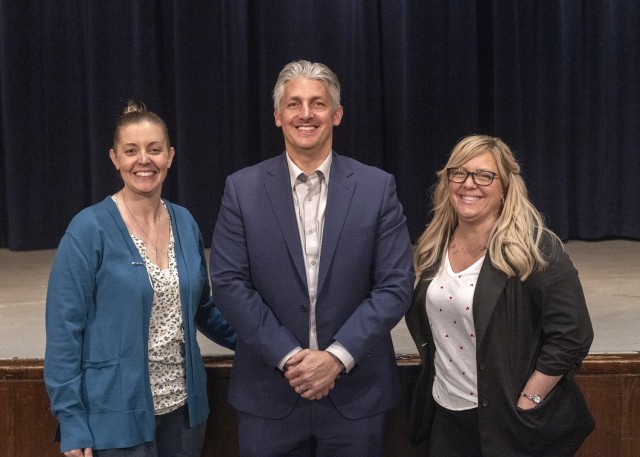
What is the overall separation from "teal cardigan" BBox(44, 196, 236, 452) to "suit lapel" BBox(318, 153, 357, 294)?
418 millimetres

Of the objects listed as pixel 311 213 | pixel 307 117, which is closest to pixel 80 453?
pixel 311 213

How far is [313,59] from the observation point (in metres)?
4.63

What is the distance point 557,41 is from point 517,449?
3.31 meters

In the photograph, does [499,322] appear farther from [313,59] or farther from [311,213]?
[313,59]

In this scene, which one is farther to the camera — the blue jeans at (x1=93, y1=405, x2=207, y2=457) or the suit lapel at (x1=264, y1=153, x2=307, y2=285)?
the blue jeans at (x1=93, y1=405, x2=207, y2=457)

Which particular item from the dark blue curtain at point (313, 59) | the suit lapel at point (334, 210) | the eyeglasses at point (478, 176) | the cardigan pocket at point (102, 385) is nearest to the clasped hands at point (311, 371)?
the suit lapel at point (334, 210)

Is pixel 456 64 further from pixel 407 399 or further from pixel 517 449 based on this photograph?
pixel 517 449

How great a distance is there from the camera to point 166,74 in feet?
15.6

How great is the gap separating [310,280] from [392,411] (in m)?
0.70

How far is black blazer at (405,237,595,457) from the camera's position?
1.91 m

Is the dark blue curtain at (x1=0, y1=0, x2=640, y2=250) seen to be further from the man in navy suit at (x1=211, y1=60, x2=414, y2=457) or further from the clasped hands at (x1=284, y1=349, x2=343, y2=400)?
the clasped hands at (x1=284, y1=349, x2=343, y2=400)

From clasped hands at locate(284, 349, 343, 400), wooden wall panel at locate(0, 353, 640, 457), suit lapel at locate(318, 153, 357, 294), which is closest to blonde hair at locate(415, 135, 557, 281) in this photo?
suit lapel at locate(318, 153, 357, 294)

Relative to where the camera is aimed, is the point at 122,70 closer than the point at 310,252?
No

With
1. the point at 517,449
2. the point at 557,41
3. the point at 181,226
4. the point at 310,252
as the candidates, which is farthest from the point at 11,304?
the point at 557,41
